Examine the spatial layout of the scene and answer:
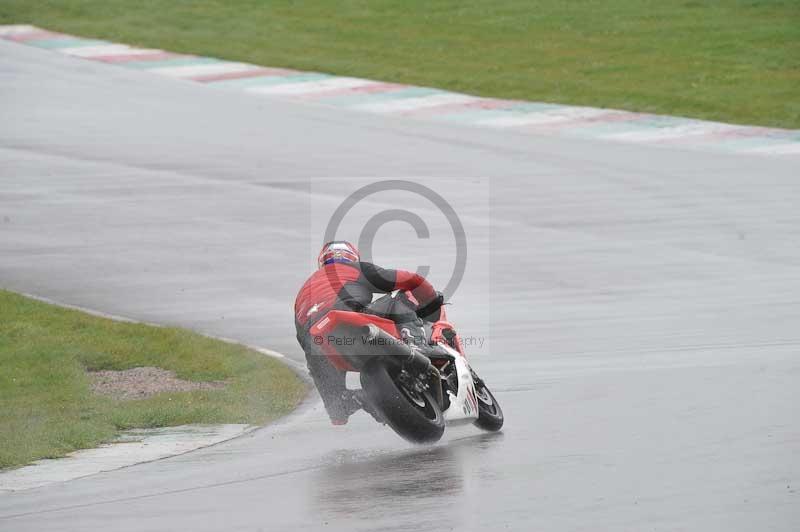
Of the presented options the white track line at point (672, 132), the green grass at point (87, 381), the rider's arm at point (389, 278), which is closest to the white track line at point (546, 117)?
the white track line at point (672, 132)

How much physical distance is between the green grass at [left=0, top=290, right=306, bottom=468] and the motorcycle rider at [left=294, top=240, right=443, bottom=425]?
1.48m

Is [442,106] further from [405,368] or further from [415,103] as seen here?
[405,368]

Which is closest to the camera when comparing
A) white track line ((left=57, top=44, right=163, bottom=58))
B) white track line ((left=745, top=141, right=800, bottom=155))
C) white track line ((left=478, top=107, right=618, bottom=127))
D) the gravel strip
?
the gravel strip

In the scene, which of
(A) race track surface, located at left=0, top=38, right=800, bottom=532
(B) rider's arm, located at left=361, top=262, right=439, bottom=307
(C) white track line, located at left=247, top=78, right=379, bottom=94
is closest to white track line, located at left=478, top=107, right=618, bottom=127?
A: (A) race track surface, located at left=0, top=38, right=800, bottom=532

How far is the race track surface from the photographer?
895cm

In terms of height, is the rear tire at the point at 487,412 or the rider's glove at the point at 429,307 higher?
the rider's glove at the point at 429,307

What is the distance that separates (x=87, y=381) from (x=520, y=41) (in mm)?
21901

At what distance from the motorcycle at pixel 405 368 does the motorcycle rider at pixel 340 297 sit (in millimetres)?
127

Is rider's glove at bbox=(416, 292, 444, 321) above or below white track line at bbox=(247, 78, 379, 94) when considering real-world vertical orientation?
above

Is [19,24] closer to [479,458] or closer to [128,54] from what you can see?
[128,54]

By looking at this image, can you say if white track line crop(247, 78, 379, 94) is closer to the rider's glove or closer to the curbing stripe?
the curbing stripe

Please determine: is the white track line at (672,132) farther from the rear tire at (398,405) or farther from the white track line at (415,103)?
the rear tire at (398,405)

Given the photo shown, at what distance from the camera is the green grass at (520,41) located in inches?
1142

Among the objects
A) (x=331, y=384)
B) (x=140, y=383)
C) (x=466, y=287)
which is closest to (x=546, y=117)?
(x=466, y=287)
